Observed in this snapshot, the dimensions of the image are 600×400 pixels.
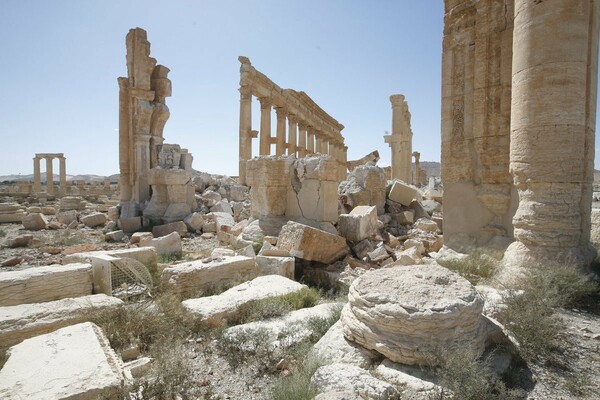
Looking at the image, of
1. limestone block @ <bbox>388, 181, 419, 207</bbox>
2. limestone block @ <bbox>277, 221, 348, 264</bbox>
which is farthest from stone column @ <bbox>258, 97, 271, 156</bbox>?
limestone block @ <bbox>277, 221, 348, 264</bbox>

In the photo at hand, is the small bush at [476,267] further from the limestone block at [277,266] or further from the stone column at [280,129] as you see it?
the stone column at [280,129]

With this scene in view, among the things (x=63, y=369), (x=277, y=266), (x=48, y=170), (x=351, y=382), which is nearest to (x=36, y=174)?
(x=48, y=170)

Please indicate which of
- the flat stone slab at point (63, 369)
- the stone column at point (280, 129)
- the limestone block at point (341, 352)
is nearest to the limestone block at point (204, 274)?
the flat stone slab at point (63, 369)

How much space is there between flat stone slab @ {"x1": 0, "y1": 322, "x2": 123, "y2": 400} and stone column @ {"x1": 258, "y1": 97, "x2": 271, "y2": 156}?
50.7 feet

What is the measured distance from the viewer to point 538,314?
9.45 feet

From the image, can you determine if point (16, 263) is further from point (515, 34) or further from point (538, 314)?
point (515, 34)

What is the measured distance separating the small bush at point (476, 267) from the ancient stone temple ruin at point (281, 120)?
10.6ft

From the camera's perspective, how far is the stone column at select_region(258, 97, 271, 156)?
17.8 metres

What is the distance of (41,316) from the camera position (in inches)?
125

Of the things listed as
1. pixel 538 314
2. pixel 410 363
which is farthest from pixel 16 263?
pixel 538 314

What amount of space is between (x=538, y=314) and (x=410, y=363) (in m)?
1.36

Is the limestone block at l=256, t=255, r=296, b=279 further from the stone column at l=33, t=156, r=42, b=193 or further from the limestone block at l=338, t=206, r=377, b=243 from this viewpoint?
the stone column at l=33, t=156, r=42, b=193

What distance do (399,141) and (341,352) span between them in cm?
1654

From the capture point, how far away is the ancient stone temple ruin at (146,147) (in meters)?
11.5
